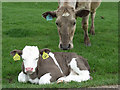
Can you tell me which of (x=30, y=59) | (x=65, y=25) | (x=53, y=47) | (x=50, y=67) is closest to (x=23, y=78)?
(x=30, y=59)

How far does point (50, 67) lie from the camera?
6863 mm

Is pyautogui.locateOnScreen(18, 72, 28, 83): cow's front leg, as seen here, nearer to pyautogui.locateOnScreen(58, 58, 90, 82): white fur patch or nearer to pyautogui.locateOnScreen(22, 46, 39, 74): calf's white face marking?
pyautogui.locateOnScreen(22, 46, 39, 74): calf's white face marking

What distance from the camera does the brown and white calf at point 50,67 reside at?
640 cm

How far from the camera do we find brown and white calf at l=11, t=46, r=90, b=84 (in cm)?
640

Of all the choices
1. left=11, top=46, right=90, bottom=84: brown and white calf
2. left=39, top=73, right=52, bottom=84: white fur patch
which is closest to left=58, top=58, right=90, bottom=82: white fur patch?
left=11, top=46, right=90, bottom=84: brown and white calf

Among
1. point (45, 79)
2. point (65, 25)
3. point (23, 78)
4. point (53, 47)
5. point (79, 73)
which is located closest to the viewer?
point (45, 79)

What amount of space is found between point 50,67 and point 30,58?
2.63 ft

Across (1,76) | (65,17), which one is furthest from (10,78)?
(65,17)

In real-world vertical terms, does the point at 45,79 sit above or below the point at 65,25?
below

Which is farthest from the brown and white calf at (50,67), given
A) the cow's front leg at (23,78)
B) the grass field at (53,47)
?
the grass field at (53,47)

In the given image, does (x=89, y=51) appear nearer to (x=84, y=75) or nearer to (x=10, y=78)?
(x=84, y=75)

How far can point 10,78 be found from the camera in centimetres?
747

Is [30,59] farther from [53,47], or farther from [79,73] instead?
[53,47]

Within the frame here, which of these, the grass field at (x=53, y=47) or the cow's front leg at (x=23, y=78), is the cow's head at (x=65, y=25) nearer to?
the grass field at (x=53, y=47)
